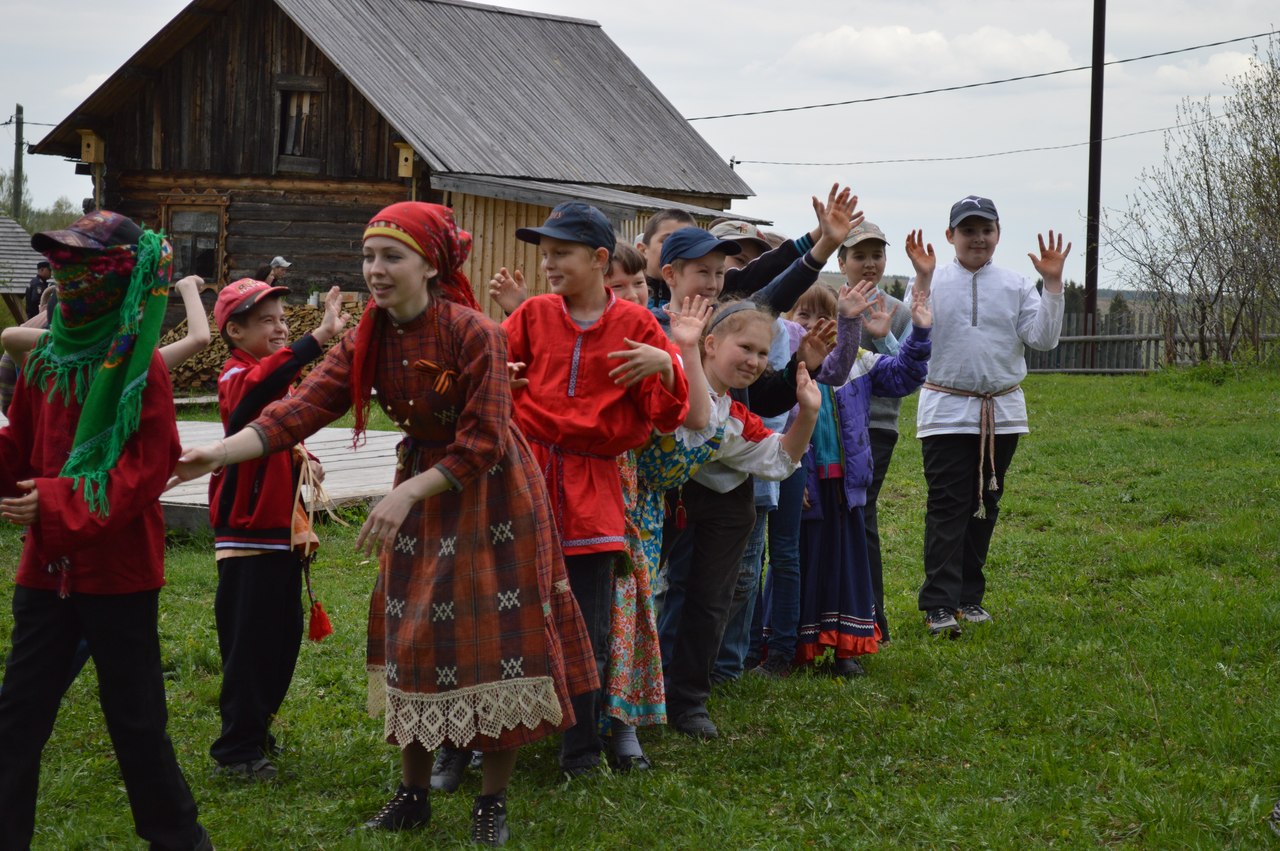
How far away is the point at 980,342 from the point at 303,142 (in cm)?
1546

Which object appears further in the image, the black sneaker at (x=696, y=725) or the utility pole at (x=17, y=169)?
the utility pole at (x=17, y=169)

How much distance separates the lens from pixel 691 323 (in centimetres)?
422

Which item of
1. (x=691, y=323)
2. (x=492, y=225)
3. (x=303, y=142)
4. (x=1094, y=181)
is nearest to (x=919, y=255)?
(x=691, y=323)

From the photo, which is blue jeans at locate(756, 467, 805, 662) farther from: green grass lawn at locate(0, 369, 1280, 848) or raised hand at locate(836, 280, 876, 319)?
raised hand at locate(836, 280, 876, 319)

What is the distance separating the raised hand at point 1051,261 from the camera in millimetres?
6148

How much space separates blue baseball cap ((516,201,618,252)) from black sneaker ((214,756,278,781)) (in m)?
1.90

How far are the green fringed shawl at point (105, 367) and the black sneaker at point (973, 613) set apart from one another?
439 cm

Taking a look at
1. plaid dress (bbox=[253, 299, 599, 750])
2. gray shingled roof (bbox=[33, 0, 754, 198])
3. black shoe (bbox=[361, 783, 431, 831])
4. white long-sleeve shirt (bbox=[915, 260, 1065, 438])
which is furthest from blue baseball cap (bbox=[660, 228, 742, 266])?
gray shingled roof (bbox=[33, 0, 754, 198])

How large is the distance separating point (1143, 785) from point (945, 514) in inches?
96.9

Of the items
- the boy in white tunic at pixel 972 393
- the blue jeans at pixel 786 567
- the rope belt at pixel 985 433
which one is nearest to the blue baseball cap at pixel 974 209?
the boy in white tunic at pixel 972 393

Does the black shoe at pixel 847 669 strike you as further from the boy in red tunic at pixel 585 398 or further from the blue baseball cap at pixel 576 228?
the blue baseball cap at pixel 576 228

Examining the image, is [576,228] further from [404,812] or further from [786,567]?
[786,567]

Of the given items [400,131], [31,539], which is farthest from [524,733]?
[400,131]

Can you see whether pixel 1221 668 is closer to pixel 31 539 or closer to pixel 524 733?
pixel 524 733
